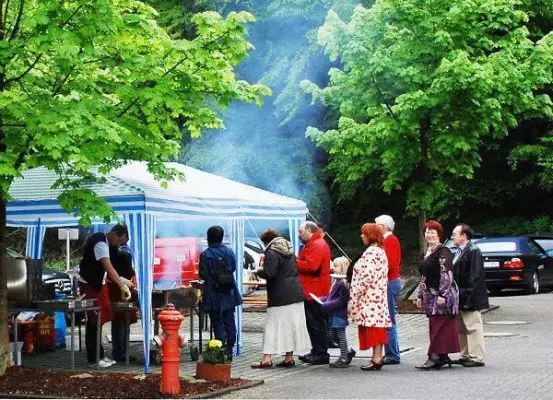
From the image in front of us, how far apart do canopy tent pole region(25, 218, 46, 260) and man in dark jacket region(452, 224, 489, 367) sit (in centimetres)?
727

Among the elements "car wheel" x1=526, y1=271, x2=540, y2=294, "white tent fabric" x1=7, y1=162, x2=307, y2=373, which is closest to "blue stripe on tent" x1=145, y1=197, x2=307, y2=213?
"white tent fabric" x1=7, y1=162, x2=307, y2=373

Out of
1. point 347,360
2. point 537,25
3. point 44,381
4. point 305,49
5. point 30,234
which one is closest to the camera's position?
point 44,381

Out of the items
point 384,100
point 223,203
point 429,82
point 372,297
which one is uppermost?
point 429,82

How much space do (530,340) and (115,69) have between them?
801 cm

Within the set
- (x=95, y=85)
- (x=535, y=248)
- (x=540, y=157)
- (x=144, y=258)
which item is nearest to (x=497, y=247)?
(x=535, y=248)

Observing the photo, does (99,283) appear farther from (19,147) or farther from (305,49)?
(305,49)

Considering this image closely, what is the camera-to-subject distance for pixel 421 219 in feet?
83.5

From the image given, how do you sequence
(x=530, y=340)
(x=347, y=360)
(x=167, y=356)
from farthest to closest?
1. (x=530, y=340)
2. (x=347, y=360)
3. (x=167, y=356)

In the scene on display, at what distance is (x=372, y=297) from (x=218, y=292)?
2.23 m

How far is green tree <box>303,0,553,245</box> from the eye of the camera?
2345 centimetres

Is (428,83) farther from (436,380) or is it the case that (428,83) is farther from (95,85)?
(95,85)

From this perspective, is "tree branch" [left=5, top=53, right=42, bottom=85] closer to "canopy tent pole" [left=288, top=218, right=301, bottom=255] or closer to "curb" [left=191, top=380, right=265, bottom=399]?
"curb" [left=191, top=380, right=265, bottom=399]

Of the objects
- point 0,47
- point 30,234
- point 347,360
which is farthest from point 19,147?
point 30,234

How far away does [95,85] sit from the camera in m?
12.9
